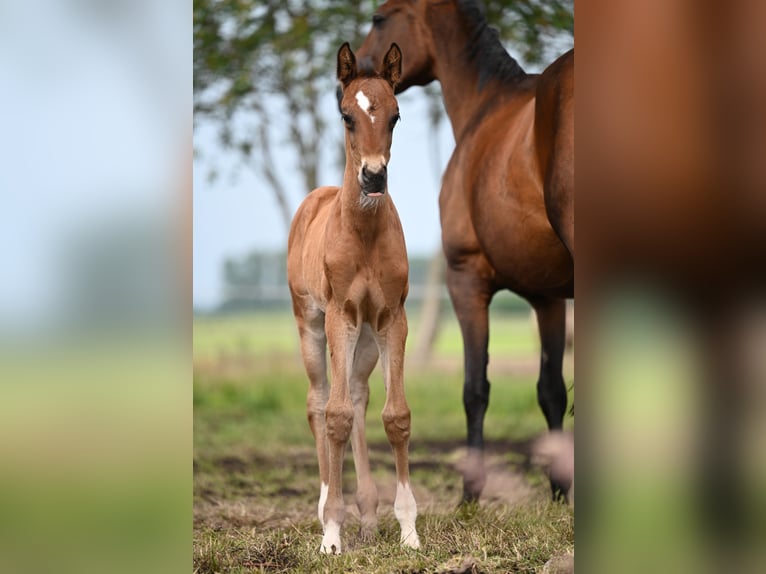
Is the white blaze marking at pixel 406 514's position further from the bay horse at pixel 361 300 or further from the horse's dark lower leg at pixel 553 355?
the horse's dark lower leg at pixel 553 355

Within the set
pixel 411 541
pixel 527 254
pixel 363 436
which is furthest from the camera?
pixel 527 254

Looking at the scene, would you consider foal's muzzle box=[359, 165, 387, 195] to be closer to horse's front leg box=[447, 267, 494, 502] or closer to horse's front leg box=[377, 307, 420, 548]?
horse's front leg box=[377, 307, 420, 548]

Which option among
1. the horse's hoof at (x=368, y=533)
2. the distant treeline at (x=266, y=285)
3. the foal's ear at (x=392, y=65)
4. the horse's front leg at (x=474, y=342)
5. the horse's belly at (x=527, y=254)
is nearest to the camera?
the foal's ear at (x=392, y=65)

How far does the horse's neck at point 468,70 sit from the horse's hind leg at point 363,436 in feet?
5.45

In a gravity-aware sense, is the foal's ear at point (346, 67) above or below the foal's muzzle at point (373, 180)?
above

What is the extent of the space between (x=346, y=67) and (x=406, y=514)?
1718mm

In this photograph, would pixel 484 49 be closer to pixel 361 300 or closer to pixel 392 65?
pixel 392 65

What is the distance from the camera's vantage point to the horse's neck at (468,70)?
4.94 m

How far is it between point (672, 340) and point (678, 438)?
17cm

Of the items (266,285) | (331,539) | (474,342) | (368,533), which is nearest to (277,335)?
(266,285)

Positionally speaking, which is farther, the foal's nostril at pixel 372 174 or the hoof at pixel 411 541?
the hoof at pixel 411 541

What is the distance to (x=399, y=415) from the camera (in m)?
3.46

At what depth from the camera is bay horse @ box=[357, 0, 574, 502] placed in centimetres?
373

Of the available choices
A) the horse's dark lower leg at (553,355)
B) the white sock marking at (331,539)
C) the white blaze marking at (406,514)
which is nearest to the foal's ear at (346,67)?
the white blaze marking at (406,514)
